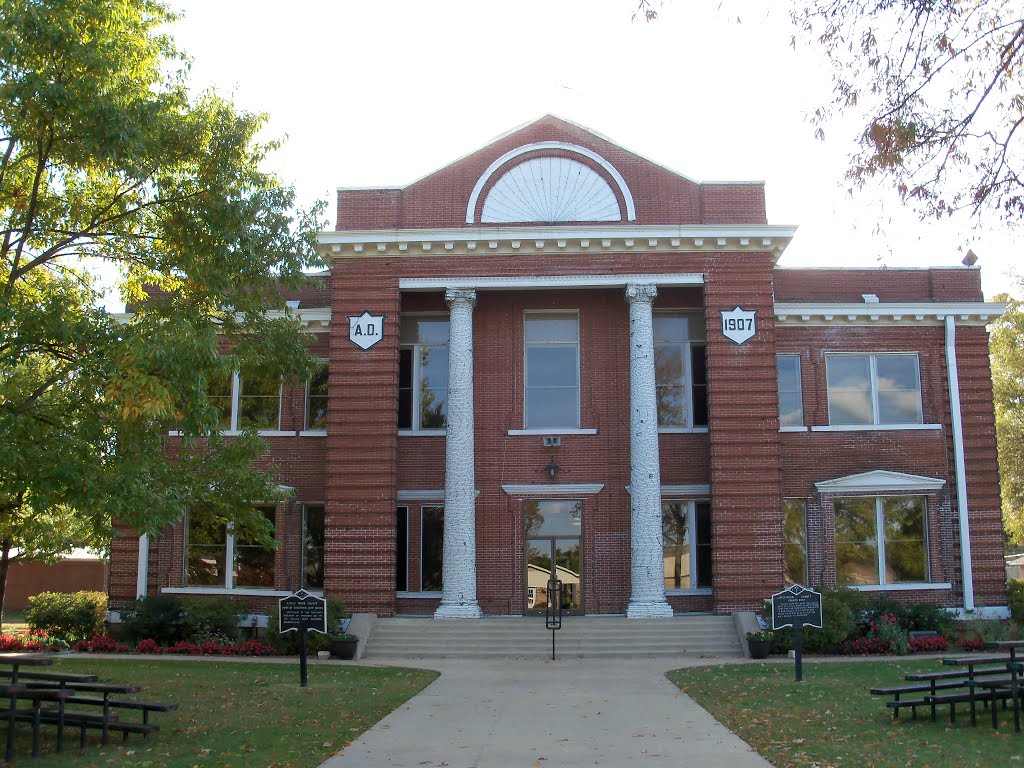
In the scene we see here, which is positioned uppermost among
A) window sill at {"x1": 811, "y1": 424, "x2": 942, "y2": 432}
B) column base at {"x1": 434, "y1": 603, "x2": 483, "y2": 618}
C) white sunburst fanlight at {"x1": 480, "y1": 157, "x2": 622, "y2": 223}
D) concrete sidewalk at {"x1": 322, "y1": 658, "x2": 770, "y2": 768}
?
white sunburst fanlight at {"x1": 480, "y1": 157, "x2": 622, "y2": 223}

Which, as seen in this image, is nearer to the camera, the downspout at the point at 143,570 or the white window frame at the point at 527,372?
the white window frame at the point at 527,372

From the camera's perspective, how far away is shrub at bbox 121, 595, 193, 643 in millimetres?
23562

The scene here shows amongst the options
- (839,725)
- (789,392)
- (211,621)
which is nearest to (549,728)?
(839,725)

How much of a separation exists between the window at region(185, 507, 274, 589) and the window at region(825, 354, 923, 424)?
1562cm

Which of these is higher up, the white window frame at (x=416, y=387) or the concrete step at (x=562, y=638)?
the white window frame at (x=416, y=387)

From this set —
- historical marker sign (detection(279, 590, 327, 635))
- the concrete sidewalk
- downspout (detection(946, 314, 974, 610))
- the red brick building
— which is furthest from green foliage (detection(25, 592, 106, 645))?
downspout (detection(946, 314, 974, 610))

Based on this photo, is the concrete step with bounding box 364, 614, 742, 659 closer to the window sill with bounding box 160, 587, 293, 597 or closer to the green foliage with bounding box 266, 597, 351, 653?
the green foliage with bounding box 266, 597, 351, 653

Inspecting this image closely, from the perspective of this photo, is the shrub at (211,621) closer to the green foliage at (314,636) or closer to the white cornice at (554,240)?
the green foliage at (314,636)

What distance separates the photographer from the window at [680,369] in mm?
26172

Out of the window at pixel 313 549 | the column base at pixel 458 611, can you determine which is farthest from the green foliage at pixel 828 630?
the window at pixel 313 549

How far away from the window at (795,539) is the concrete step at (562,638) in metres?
3.65

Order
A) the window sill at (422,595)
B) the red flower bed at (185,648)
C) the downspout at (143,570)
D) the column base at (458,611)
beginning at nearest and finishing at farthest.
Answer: the red flower bed at (185,648) < the column base at (458,611) < the window sill at (422,595) < the downspout at (143,570)

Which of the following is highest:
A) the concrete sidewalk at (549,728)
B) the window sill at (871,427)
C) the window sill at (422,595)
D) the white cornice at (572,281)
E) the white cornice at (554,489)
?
the white cornice at (572,281)

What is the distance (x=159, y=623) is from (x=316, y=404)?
6.88 meters
